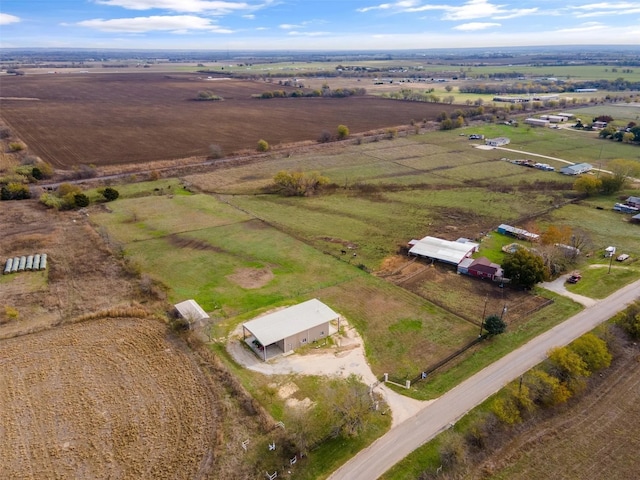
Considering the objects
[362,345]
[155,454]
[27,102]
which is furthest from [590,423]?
[27,102]

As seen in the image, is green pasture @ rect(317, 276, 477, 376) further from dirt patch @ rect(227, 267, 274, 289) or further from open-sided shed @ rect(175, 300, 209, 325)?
open-sided shed @ rect(175, 300, 209, 325)

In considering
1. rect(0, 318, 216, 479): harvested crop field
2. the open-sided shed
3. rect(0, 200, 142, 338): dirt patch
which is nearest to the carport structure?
the open-sided shed

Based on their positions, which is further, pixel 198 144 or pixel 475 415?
pixel 198 144

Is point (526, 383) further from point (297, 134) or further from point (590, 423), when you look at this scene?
point (297, 134)

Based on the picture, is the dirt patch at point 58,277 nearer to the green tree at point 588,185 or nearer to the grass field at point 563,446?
the grass field at point 563,446

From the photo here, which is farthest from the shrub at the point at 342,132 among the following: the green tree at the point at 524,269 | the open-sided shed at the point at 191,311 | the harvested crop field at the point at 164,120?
the open-sided shed at the point at 191,311
